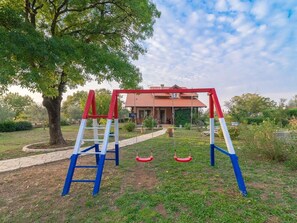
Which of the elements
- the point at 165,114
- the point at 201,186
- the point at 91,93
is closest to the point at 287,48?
the point at 201,186

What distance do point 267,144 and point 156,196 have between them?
4372 millimetres

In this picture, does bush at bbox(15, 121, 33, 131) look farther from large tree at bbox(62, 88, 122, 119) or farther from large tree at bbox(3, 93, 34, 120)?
large tree at bbox(3, 93, 34, 120)

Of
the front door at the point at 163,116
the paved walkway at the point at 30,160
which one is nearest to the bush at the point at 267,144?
the paved walkway at the point at 30,160

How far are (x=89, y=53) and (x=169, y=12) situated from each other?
4.58 metres

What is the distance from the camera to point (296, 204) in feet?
10.2

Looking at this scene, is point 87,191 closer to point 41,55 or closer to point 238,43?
point 41,55

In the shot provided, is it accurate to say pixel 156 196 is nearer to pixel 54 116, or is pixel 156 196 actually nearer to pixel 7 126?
pixel 54 116

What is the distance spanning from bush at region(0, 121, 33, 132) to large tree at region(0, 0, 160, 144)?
44.4 feet

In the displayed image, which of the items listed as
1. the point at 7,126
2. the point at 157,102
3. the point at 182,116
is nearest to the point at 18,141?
the point at 7,126

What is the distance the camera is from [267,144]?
5734 millimetres

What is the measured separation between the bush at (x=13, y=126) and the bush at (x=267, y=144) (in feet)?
72.0

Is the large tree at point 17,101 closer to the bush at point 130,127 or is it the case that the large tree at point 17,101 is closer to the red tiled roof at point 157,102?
the red tiled roof at point 157,102

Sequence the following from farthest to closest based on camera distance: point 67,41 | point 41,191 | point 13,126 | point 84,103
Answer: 1. point 84,103
2. point 13,126
3. point 67,41
4. point 41,191

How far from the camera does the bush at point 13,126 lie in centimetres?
1836
